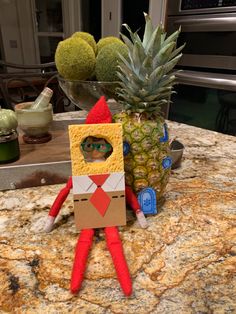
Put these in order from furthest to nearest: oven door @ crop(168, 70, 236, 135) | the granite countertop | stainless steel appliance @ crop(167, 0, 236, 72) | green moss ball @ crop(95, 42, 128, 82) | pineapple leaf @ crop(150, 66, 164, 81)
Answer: oven door @ crop(168, 70, 236, 135)
stainless steel appliance @ crop(167, 0, 236, 72)
green moss ball @ crop(95, 42, 128, 82)
pineapple leaf @ crop(150, 66, 164, 81)
the granite countertop

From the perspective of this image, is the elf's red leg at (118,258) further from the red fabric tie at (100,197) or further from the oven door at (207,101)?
the oven door at (207,101)

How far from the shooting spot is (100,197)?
18.6 inches

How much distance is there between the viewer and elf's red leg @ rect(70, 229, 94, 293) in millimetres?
381

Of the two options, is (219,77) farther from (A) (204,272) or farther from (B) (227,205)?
(A) (204,272)

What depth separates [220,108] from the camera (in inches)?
66.9

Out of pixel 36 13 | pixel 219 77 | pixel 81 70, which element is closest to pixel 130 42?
pixel 81 70

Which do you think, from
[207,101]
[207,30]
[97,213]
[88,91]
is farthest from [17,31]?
[97,213]

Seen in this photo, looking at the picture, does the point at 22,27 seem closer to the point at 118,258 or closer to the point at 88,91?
the point at 88,91

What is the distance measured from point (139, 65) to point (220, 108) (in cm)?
138

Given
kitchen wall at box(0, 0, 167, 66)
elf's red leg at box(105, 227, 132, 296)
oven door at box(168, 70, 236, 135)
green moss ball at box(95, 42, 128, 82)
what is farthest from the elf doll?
kitchen wall at box(0, 0, 167, 66)

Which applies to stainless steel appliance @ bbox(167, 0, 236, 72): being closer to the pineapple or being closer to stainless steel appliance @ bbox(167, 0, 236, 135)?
stainless steel appliance @ bbox(167, 0, 236, 135)

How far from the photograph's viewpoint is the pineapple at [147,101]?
1.59 ft

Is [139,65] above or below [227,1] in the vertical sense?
below

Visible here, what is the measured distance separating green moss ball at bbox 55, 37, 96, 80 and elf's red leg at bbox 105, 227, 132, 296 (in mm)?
436
